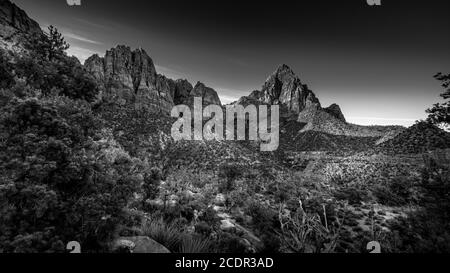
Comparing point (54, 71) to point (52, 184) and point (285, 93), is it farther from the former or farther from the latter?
point (285, 93)

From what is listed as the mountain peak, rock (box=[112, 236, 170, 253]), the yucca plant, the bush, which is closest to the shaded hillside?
the yucca plant

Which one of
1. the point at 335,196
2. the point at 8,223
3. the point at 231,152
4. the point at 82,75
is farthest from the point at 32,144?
the point at 231,152

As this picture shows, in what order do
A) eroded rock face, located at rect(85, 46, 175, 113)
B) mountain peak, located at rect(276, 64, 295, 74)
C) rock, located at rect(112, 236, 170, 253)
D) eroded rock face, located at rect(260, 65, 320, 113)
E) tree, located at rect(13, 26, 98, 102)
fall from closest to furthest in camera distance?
1. rock, located at rect(112, 236, 170, 253)
2. tree, located at rect(13, 26, 98, 102)
3. eroded rock face, located at rect(85, 46, 175, 113)
4. eroded rock face, located at rect(260, 65, 320, 113)
5. mountain peak, located at rect(276, 64, 295, 74)

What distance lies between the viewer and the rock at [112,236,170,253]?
370cm

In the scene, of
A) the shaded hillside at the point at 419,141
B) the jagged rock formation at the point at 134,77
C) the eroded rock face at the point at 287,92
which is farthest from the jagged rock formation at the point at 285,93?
the shaded hillside at the point at 419,141

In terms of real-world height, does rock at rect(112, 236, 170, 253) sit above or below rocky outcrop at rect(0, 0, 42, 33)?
below

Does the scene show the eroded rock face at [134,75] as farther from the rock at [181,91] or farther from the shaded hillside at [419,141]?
the shaded hillside at [419,141]

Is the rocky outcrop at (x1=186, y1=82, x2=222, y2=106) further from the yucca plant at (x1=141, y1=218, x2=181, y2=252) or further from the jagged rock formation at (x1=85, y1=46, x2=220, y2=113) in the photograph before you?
the yucca plant at (x1=141, y1=218, x2=181, y2=252)

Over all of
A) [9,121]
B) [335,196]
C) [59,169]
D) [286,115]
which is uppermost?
[286,115]

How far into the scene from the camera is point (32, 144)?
10.6ft

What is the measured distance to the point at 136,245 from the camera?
3842 mm

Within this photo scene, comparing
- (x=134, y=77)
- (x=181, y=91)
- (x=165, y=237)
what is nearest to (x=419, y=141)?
(x=165, y=237)

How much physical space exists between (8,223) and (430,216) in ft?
37.5
